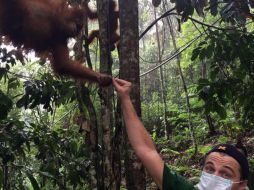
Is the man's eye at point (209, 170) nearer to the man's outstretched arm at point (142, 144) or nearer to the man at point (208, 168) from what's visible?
the man at point (208, 168)

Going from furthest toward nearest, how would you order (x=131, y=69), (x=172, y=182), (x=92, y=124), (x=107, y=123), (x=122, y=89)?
(x=92, y=124) → (x=107, y=123) → (x=131, y=69) → (x=122, y=89) → (x=172, y=182)

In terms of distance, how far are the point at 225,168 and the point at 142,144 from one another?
12.1 inches

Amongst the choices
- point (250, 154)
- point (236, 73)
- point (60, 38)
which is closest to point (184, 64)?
point (250, 154)

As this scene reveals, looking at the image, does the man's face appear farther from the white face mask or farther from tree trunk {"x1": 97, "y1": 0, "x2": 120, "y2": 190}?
tree trunk {"x1": 97, "y1": 0, "x2": 120, "y2": 190}

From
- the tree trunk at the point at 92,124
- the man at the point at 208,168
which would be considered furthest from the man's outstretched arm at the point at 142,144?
the tree trunk at the point at 92,124

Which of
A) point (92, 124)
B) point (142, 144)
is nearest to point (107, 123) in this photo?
point (92, 124)

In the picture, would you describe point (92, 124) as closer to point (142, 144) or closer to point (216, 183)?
point (142, 144)

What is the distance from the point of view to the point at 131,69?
94.5 inches

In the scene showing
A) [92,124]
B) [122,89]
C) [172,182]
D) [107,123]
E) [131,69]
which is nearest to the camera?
[172,182]

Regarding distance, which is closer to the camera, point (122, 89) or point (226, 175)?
point (226, 175)

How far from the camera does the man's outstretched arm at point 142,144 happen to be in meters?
1.38

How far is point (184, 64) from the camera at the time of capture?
23.4 ft

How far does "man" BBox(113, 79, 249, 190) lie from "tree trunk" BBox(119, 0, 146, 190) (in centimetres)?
93

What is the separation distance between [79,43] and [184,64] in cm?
440
